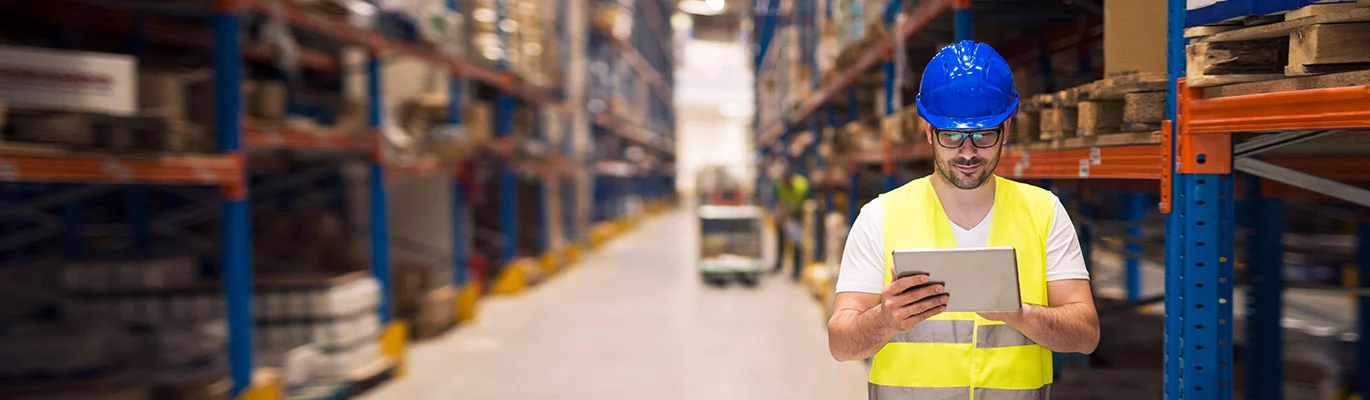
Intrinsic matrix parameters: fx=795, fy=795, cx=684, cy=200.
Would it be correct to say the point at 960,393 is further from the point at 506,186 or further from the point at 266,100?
the point at 506,186

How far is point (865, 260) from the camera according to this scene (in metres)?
1.67

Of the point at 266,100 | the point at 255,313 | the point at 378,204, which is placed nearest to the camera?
the point at 266,100

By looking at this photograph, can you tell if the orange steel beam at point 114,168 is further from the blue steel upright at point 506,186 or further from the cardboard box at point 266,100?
the blue steel upright at point 506,186

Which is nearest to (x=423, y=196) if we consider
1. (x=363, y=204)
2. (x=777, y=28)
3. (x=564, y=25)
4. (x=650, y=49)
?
(x=363, y=204)

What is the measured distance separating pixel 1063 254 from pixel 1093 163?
3.09 feet

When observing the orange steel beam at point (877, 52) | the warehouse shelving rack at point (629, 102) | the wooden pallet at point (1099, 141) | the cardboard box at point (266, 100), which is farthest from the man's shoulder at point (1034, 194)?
the warehouse shelving rack at point (629, 102)

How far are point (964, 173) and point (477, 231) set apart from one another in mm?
9470

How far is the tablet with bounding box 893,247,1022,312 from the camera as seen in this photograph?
1.39m

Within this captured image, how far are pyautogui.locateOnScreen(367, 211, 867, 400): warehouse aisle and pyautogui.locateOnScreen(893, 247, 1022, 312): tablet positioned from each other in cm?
223

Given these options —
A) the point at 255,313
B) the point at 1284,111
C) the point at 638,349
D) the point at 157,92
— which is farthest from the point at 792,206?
the point at 1284,111

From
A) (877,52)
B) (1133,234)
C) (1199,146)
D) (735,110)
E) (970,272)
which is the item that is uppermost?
(735,110)

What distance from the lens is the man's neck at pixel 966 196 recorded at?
1.65 meters

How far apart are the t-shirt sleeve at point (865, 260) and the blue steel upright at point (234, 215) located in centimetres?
381

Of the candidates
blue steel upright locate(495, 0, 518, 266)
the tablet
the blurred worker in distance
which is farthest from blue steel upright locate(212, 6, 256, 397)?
the blurred worker in distance
